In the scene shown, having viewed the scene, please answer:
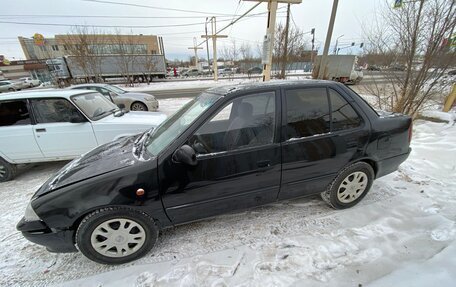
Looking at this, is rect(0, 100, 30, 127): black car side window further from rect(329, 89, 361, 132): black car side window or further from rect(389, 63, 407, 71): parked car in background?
rect(389, 63, 407, 71): parked car in background

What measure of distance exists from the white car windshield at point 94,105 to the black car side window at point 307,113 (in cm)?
373

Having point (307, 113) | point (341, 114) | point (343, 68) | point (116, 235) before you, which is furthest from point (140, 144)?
point (343, 68)

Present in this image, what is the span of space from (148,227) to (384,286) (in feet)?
7.35

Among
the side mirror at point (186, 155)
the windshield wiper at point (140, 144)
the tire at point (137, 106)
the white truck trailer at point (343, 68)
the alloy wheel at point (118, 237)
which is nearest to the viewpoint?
the side mirror at point (186, 155)

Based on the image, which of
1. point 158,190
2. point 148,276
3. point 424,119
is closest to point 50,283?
point 148,276

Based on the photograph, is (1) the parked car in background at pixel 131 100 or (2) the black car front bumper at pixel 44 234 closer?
(2) the black car front bumper at pixel 44 234

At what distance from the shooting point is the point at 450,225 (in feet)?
7.77

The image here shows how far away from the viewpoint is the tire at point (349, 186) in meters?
2.60

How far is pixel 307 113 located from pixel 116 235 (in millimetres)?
2442

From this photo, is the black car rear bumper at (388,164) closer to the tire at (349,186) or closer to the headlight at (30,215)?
the tire at (349,186)

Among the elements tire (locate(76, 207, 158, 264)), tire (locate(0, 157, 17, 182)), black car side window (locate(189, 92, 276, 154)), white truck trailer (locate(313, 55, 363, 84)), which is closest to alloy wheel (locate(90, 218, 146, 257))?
tire (locate(76, 207, 158, 264))

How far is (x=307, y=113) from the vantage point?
2.33 meters

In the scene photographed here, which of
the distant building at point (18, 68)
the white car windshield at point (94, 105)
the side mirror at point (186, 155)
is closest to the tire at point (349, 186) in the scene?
the side mirror at point (186, 155)

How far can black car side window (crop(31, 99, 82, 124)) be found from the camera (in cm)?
368
